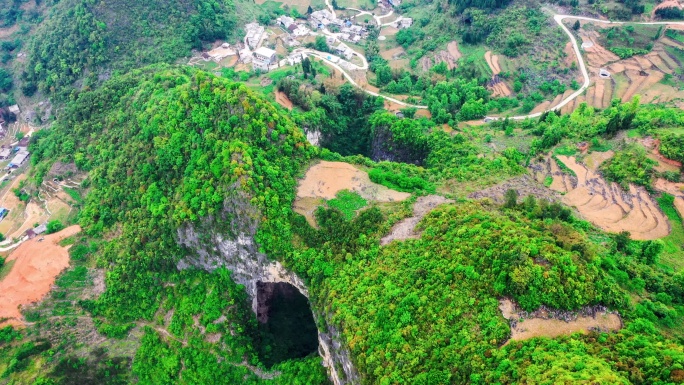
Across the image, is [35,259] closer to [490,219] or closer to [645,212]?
[490,219]

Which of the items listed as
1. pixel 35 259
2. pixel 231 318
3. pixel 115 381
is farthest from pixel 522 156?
pixel 35 259

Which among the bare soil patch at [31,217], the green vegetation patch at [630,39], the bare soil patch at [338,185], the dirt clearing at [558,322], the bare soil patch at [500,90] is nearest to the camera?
the dirt clearing at [558,322]

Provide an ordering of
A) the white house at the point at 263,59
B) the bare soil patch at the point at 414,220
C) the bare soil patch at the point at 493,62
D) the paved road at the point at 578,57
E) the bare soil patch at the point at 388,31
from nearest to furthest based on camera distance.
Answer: the bare soil patch at the point at 414,220 < the paved road at the point at 578,57 < the bare soil patch at the point at 493,62 < the white house at the point at 263,59 < the bare soil patch at the point at 388,31

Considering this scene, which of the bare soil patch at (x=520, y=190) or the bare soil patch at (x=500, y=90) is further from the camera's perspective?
the bare soil patch at (x=500, y=90)

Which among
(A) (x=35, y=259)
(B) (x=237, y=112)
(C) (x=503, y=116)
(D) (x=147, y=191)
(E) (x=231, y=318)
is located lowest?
(C) (x=503, y=116)

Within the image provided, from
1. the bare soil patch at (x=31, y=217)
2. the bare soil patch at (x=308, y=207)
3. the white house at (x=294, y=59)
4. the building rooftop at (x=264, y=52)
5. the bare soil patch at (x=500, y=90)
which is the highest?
the bare soil patch at (x=308, y=207)

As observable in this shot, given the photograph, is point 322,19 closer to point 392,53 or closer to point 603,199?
point 392,53

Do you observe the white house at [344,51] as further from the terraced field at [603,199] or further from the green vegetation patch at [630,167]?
the green vegetation patch at [630,167]

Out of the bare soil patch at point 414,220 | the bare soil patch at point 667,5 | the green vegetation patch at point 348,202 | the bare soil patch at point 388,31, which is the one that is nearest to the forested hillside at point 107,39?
the bare soil patch at point 388,31
